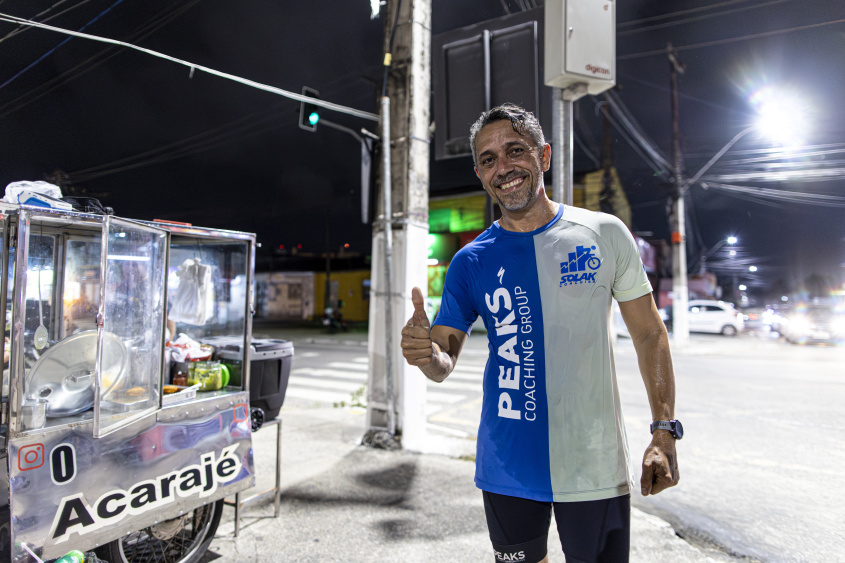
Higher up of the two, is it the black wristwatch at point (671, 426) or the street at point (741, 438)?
the black wristwatch at point (671, 426)

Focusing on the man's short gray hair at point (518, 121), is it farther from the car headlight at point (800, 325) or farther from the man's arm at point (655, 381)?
the car headlight at point (800, 325)

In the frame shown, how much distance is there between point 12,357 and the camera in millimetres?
2203

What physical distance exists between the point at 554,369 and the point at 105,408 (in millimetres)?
2419

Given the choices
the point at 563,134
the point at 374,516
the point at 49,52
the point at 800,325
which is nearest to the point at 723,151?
the point at 800,325

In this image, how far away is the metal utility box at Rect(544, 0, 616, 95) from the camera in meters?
3.97

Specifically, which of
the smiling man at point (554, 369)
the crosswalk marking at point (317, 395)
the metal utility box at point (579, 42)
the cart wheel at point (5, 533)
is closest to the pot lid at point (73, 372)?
the cart wheel at point (5, 533)

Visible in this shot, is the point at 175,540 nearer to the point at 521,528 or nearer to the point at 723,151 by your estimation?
the point at 521,528

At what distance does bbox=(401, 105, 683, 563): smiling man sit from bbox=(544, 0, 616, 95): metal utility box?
2553mm

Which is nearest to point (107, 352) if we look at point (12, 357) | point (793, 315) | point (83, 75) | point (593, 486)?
point (12, 357)

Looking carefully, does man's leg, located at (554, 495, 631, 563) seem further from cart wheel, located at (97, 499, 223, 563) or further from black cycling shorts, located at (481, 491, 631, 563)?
cart wheel, located at (97, 499, 223, 563)

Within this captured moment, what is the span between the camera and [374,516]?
12.4 feet

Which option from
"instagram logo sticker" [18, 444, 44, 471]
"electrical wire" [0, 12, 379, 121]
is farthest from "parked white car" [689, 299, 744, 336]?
"instagram logo sticker" [18, 444, 44, 471]

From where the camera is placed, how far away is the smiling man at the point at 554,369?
1632 millimetres

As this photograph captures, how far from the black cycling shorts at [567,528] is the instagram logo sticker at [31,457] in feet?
6.77
